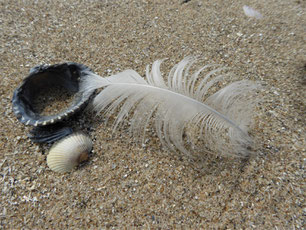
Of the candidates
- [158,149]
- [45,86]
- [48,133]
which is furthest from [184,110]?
[45,86]

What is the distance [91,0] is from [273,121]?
9.57 feet

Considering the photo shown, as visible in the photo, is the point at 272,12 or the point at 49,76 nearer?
the point at 49,76

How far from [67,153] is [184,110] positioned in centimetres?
104

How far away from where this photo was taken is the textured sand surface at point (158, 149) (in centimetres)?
165

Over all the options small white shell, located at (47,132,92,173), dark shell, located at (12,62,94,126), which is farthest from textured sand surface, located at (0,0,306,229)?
dark shell, located at (12,62,94,126)

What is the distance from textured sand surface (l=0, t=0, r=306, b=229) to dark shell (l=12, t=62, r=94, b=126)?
7.6 inches

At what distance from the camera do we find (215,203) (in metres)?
1.68

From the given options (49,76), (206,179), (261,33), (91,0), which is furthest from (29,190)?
(261,33)

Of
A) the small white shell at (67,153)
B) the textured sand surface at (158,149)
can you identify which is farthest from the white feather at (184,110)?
the small white shell at (67,153)

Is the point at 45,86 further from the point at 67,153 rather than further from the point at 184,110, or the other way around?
the point at 184,110

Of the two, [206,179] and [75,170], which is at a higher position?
[75,170]

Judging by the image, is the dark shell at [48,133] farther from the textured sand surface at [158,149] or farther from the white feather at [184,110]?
the white feather at [184,110]

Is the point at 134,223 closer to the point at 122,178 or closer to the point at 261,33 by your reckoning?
the point at 122,178

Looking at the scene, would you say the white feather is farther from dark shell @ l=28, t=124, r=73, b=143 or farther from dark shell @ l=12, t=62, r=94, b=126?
dark shell @ l=28, t=124, r=73, b=143
